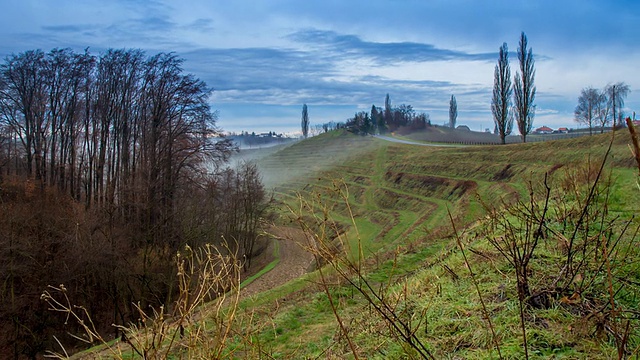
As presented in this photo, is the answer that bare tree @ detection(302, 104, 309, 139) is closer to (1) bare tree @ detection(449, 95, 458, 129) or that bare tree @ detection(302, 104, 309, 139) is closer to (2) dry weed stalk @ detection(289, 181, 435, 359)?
(1) bare tree @ detection(449, 95, 458, 129)

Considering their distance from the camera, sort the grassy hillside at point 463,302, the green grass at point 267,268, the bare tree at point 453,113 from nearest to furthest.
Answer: the grassy hillside at point 463,302 < the green grass at point 267,268 < the bare tree at point 453,113

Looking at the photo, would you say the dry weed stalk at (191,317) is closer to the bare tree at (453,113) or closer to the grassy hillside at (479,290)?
the grassy hillside at (479,290)

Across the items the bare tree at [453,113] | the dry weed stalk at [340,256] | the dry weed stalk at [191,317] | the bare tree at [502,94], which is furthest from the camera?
the bare tree at [453,113]

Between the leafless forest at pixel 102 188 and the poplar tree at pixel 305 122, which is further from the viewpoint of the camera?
the poplar tree at pixel 305 122

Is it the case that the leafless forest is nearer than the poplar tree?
Yes

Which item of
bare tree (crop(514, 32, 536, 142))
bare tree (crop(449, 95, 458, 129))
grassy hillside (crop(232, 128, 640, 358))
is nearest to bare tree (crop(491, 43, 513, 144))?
bare tree (crop(514, 32, 536, 142))

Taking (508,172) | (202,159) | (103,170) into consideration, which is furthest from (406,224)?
(103,170)

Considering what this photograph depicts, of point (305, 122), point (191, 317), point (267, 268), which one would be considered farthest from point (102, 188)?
point (305, 122)

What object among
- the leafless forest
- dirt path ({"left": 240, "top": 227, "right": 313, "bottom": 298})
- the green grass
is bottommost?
the green grass

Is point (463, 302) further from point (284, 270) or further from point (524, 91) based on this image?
point (524, 91)

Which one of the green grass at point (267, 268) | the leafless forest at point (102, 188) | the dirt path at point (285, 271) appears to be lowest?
the green grass at point (267, 268)

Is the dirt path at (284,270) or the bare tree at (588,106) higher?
the bare tree at (588,106)

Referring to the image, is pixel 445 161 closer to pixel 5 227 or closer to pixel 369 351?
pixel 5 227

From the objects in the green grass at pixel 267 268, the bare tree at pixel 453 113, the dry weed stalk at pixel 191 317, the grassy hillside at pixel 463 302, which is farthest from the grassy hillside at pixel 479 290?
the bare tree at pixel 453 113
